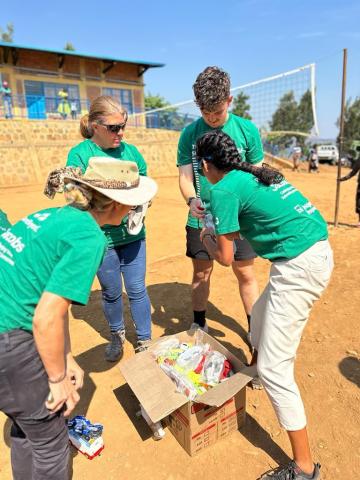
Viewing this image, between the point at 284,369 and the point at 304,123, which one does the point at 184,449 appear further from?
the point at 304,123

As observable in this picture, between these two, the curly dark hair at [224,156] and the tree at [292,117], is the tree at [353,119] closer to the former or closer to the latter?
the tree at [292,117]

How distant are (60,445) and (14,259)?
919 mm

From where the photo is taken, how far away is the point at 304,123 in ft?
142

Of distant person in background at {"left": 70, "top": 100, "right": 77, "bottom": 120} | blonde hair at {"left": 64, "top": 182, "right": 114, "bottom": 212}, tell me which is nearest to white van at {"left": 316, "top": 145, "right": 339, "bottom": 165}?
distant person in background at {"left": 70, "top": 100, "right": 77, "bottom": 120}

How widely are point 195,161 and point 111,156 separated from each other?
707 millimetres

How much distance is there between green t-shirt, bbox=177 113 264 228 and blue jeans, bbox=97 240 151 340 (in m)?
0.58

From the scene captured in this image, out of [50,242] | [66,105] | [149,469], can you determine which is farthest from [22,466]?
[66,105]

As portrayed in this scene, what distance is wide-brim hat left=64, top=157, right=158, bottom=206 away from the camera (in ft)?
5.32

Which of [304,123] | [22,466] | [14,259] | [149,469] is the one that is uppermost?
[304,123]

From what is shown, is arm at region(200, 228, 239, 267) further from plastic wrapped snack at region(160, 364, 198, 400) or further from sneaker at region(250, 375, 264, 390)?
sneaker at region(250, 375, 264, 390)

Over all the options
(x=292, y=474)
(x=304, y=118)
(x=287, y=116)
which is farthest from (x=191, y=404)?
(x=287, y=116)

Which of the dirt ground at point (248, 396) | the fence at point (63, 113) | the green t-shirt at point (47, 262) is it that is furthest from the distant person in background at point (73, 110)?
the green t-shirt at point (47, 262)

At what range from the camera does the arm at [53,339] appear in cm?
140

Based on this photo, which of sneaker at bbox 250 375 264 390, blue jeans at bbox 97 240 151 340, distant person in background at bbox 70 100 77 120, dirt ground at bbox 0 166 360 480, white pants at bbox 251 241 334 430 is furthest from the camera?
distant person in background at bbox 70 100 77 120
